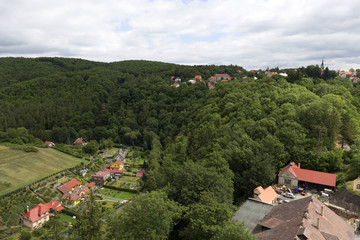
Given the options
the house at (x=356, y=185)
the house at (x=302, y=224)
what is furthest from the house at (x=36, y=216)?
the house at (x=356, y=185)

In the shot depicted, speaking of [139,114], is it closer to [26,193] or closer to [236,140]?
[26,193]

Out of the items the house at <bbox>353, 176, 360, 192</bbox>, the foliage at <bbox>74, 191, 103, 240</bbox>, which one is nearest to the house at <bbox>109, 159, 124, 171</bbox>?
the foliage at <bbox>74, 191, 103, 240</bbox>

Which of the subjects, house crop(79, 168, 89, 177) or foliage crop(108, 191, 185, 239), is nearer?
foliage crop(108, 191, 185, 239)

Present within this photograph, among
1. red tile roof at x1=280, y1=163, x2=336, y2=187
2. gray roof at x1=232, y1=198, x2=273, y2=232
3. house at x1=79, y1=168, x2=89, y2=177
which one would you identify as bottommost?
house at x1=79, y1=168, x2=89, y2=177

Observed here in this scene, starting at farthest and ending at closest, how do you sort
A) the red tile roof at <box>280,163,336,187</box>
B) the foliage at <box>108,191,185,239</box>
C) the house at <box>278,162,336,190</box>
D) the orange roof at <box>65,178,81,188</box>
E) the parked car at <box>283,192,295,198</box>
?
the orange roof at <box>65,178,81,188</box> < the house at <box>278,162,336,190</box> < the red tile roof at <box>280,163,336,187</box> < the parked car at <box>283,192,295,198</box> < the foliage at <box>108,191,185,239</box>

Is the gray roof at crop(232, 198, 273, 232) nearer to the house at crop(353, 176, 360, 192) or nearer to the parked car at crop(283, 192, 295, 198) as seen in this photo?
the parked car at crop(283, 192, 295, 198)

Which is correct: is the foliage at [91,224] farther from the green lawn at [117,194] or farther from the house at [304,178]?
the green lawn at [117,194]

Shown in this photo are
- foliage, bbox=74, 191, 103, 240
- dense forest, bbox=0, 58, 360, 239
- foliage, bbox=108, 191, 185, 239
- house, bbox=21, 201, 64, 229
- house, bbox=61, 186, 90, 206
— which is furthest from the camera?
house, bbox=61, 186, 90, 206

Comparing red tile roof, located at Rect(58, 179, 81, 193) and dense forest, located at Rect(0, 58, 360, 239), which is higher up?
dense forest, located at Rect(0, 58, 360, 239)
